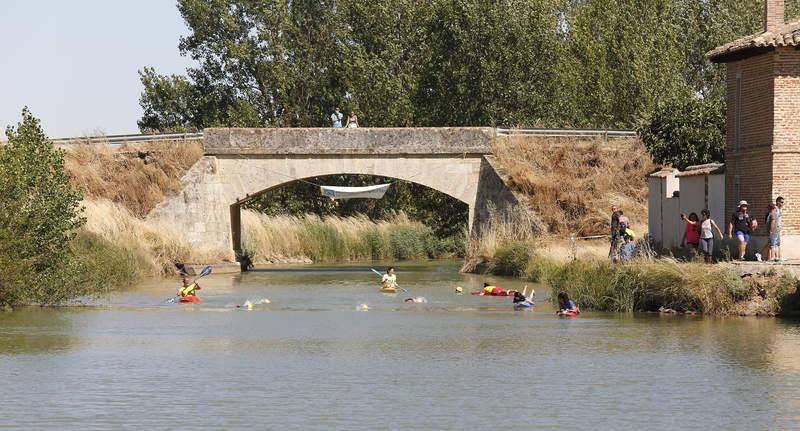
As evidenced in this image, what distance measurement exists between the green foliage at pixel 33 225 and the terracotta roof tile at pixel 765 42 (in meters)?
15.0

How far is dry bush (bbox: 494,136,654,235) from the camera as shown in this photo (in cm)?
4347

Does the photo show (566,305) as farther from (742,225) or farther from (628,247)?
(628,247)

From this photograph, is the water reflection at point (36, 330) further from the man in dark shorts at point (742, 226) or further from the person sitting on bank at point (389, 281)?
the man in dark shorts at point (742, 226)

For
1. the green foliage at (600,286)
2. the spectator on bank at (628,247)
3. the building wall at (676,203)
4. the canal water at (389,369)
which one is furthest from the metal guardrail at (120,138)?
the green foliage at (600,286)

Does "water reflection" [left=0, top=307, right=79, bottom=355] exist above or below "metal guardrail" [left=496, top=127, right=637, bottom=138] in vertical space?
below

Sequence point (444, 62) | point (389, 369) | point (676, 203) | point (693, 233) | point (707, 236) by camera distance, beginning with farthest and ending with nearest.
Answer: point (444, 62) < point (676, 203) < point (693, 233) < point (707, 236) < point (389, 369)

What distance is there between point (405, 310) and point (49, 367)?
35.1ft

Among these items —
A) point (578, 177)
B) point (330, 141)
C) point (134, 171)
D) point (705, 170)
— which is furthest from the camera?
point (134, 171)

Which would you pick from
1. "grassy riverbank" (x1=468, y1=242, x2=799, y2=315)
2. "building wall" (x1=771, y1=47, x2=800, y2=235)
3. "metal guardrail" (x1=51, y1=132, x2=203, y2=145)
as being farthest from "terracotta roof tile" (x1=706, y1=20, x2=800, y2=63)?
"metal guardrail" (x1=51, y1=132, x2=203, y2=145)

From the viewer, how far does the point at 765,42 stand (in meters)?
31.2

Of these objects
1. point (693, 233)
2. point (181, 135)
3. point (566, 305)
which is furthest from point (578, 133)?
point (566, 305)

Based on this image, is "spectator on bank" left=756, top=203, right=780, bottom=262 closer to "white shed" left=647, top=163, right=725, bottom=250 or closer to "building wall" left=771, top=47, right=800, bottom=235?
"building wall" left=771, top=47, right=800, bottom=235

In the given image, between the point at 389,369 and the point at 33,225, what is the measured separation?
1214cm

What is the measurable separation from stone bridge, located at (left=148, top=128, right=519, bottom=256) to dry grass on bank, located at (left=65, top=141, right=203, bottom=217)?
66 cm
